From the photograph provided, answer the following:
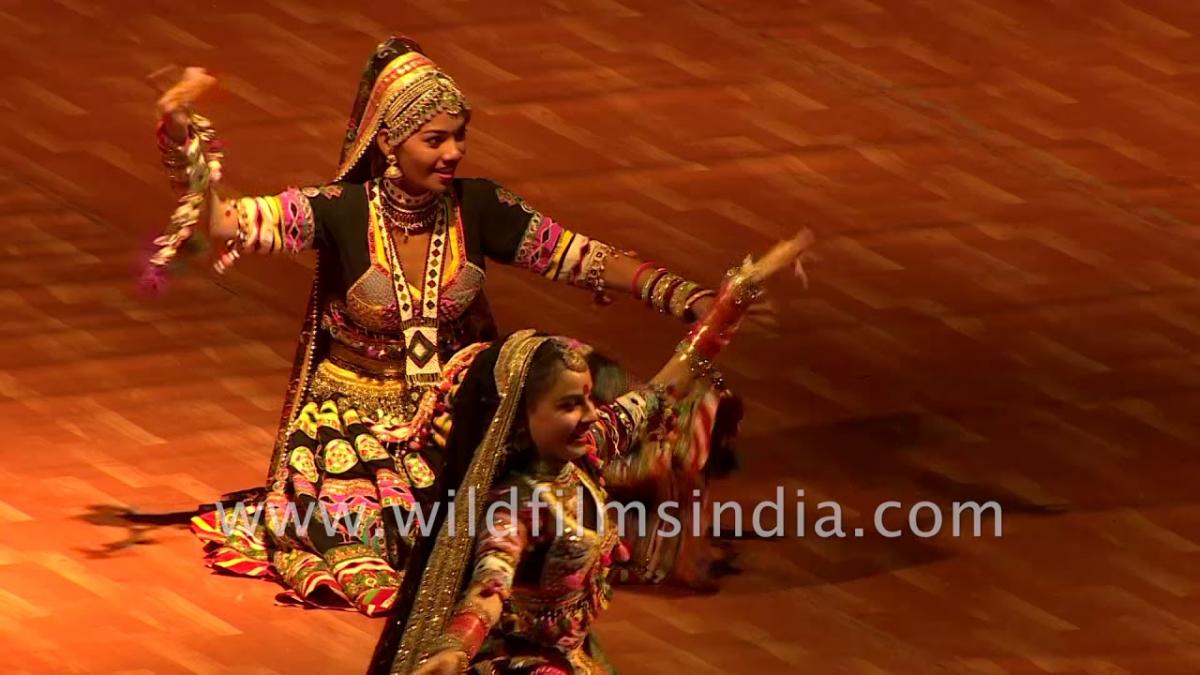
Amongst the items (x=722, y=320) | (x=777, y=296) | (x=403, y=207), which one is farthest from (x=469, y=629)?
(x=777, y=296)

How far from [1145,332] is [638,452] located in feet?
6.10

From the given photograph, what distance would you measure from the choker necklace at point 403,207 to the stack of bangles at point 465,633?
135cm

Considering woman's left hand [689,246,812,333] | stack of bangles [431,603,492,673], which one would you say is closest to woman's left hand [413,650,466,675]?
stack of bangles [431,603,492,673]

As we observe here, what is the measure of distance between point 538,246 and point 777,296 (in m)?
1.32

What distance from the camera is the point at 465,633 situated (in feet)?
15.5

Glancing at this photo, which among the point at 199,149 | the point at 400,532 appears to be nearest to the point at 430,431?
the point at 400,532

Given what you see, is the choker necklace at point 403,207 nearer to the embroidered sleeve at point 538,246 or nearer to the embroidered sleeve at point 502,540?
the embroidered sleeve at point 538,246

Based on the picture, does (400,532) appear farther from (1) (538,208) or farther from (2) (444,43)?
(2) (444,43)

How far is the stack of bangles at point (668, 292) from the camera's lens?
588cm

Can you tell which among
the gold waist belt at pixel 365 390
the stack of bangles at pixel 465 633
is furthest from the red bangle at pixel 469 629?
the gold waist belt at pixel 365 390

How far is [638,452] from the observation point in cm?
568

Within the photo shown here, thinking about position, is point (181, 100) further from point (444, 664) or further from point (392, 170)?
point (444, 664)

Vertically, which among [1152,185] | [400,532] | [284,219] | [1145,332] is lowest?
[400,532]

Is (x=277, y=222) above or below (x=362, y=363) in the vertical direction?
above
